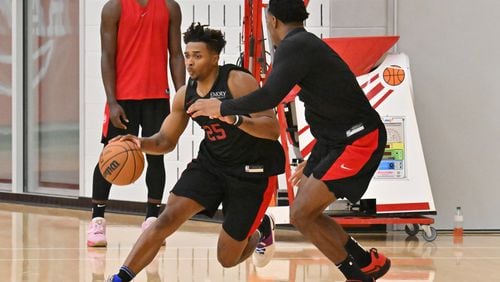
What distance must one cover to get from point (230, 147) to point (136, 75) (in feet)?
7.38

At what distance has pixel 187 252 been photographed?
7160 mm

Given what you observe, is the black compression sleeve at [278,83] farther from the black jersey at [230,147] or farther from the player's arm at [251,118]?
the black jersey at [230,147]

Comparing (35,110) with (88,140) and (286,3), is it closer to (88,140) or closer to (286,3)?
(88,140)

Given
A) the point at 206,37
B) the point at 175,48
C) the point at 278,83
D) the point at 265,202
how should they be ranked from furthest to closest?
1. the point at 175,48
2. the point at 265,202
3. the point at 206,37
4. the point at 278,83

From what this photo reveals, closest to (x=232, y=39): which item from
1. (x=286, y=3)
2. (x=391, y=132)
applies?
(x=391, y=132)

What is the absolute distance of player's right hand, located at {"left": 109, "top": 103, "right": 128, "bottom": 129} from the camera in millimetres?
7215

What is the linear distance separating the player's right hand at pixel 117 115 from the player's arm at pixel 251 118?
204 cm

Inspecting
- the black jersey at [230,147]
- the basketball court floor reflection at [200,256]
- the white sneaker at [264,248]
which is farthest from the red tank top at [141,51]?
the black jersey at [230,147]

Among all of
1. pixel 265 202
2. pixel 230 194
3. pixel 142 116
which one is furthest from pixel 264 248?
pixel 142 116

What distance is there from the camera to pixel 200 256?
275 inches

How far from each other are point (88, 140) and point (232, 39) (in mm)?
1803

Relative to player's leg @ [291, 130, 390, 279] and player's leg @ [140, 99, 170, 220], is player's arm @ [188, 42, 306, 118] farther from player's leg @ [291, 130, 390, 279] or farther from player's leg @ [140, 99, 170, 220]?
player's leg @ [140, 99, 170, 220]

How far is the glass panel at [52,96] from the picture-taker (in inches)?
435

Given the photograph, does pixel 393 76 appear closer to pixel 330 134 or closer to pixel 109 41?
pixel 109 41
